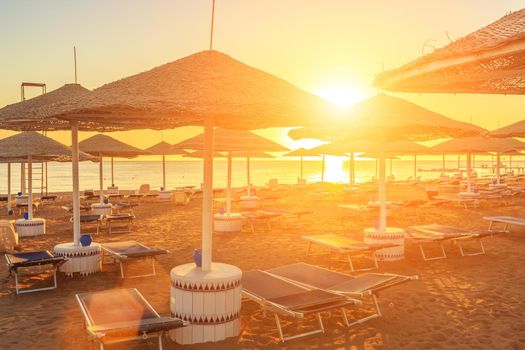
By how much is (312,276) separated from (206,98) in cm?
297

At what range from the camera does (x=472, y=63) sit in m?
2.62

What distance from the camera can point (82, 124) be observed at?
25.5ft

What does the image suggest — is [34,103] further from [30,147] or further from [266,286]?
[266,286]

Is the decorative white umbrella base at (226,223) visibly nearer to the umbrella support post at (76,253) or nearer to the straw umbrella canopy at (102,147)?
the umbrella support post at (76,253)

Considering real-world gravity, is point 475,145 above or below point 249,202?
above

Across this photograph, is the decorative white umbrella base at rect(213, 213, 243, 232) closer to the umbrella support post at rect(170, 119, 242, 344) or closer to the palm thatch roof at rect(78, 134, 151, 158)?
the palm thatch roof at rect(78, 134, 151, 158)

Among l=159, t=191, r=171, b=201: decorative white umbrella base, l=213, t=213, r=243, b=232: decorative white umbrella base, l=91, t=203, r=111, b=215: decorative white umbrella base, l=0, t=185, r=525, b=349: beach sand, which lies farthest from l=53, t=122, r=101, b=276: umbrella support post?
l=159, t=191, r=171, b=201: decorative white umbrella base

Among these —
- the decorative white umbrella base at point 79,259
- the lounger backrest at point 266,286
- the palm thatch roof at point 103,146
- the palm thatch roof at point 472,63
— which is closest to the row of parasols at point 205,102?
the lounger backrest at point 266,286

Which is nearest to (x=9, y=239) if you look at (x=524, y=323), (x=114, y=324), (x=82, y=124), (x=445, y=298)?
(x=82, y=124)

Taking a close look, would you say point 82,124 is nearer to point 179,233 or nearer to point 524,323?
point 179,233

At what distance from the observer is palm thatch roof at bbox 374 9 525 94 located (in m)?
2.41

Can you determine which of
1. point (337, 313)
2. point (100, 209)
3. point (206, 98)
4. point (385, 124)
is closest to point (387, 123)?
point (385, 124)

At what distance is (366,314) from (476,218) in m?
10.3

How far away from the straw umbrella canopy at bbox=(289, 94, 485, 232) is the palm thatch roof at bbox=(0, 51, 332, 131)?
5.52 ft
